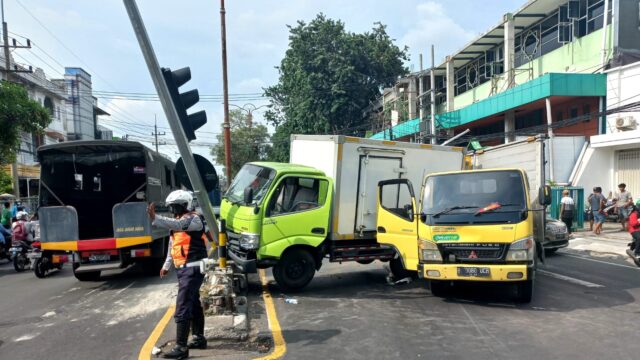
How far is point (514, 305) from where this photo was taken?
264 inches

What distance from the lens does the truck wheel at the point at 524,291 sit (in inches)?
258

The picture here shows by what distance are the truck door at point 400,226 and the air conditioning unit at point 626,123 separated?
13860 millimetres

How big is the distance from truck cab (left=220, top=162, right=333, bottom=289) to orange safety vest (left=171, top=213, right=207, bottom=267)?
7.98 ft

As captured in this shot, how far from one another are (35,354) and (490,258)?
230 inches

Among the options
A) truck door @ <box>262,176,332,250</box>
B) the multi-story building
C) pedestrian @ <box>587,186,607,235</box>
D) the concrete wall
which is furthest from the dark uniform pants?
the concrete wall

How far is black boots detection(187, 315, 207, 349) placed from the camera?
15.8 ft

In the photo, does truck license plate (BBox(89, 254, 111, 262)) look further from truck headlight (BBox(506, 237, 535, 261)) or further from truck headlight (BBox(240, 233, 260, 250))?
truck headlight (BBox(506, 237, 535, 261))

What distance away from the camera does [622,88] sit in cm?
1756

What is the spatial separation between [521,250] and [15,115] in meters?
14.5

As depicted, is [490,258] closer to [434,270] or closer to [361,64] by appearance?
[434,270]

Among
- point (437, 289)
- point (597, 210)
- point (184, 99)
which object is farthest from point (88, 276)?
point (597, 210)

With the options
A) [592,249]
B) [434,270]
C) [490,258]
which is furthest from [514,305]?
[592,249]

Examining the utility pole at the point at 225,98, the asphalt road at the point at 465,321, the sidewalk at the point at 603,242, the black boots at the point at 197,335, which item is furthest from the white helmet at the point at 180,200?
the sidewalk at the point at 603,242

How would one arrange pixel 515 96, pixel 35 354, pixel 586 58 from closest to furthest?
pixel 35 354
pixel 586 58
pixel 515 96
